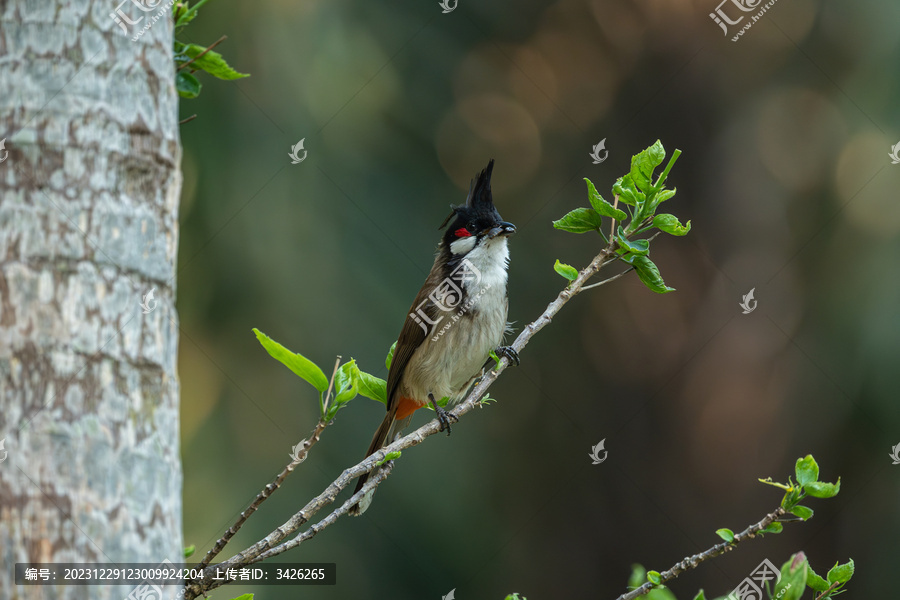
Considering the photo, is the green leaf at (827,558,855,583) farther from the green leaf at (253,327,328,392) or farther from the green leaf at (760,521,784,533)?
the green leaf at (253,327,328,392)

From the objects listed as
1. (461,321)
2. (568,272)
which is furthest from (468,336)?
(568,272)

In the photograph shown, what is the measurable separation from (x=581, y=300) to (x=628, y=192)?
436 centimetres

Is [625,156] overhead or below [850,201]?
overhead

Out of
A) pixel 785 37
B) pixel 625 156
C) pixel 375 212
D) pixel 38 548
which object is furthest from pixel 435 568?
pixel 38 548

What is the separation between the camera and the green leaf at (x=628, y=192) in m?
1.84

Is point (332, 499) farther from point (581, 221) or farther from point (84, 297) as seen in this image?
point (581, 221)

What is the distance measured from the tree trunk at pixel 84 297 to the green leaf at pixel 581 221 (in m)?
1.04

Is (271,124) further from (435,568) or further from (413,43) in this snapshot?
(435,568)

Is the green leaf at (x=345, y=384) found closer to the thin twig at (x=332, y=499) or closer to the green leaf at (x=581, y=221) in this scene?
the thin twig at (x=332, y=499)

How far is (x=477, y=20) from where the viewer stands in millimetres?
6223

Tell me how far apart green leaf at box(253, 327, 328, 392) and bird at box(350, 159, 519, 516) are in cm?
144

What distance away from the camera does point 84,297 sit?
105cm

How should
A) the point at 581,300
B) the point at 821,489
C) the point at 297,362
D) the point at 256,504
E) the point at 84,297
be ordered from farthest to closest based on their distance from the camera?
the point at 581,300
the point at 297,362
the point at 256,504
the point at 821,489
the point at 84,297

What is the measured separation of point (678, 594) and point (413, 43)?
4309mm
